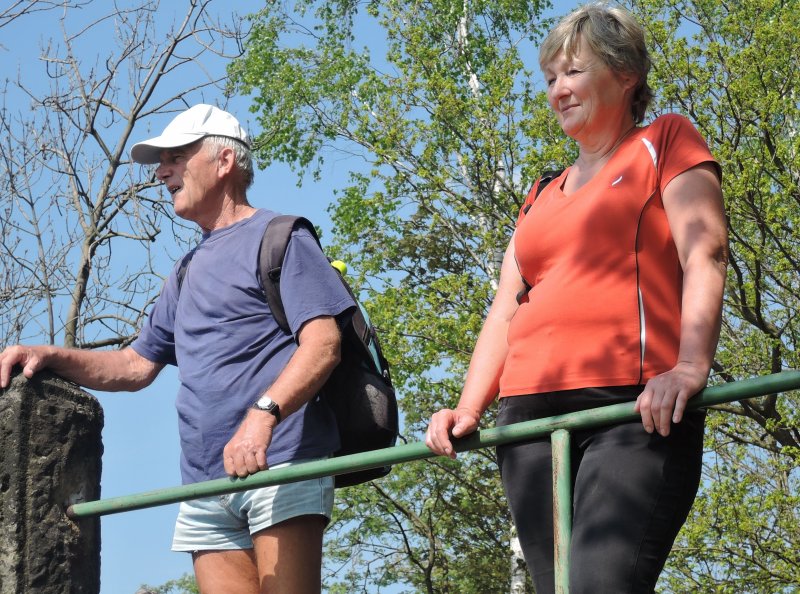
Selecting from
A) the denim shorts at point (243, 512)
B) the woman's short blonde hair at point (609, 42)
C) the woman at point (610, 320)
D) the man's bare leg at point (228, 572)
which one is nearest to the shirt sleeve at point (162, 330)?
the denim shorts at point (243, 512)

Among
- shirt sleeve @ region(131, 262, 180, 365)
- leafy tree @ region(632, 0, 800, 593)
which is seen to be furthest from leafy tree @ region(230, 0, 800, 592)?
shirt sleeve @ region(131, 262, 180, 365)

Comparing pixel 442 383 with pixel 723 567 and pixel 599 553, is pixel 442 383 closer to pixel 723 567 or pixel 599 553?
pixel 723 567

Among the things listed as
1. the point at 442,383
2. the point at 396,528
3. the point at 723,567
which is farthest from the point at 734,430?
the point at 396,528

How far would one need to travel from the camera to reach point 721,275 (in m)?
2.46

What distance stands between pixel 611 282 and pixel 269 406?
0.96m

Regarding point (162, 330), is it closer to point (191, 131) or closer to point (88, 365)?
point (88, 365)

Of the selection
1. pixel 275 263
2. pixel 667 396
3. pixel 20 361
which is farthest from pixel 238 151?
pixel 667 396

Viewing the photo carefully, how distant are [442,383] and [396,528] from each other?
10.7 ft

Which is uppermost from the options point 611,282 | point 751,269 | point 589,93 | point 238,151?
point 751,269

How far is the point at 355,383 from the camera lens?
127 inches

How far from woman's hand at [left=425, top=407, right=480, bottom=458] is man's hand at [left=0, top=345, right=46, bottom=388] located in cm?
127

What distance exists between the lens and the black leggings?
226 centimetres

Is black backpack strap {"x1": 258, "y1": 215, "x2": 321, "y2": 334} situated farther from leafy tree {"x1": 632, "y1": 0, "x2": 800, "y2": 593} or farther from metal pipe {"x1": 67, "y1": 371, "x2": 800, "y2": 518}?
leafy tree {"x1": 632, "y1": 0, "x2": 800, "y2": 593}

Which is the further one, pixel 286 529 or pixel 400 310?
pixel 400 310
